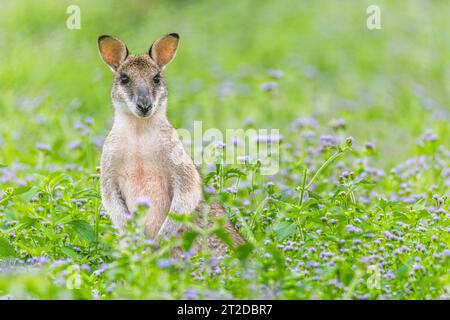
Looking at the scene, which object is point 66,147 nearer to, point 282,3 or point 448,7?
point 282,3

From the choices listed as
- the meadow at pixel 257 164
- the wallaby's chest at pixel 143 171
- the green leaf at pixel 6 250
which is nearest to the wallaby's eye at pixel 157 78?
the wallaby's chest at pixel 143 171

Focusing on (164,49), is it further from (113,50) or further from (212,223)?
(212,223)

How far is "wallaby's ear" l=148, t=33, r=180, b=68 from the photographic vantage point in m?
5.85

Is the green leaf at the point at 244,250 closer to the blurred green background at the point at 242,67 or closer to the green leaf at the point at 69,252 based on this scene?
the green leaf at the point at 69,252

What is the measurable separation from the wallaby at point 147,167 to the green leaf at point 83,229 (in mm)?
168

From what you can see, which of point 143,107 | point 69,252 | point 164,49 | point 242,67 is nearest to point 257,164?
point 143,107

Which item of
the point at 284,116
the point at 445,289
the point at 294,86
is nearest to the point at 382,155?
the point at 284,116

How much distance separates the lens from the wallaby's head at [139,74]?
5.60 metres

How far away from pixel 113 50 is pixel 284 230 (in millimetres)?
1586

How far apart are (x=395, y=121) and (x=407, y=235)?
540cm

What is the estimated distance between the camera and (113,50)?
232 inches

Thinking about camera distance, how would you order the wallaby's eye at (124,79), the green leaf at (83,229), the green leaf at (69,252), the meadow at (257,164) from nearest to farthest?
1. the meadow at (257,164)
2. the green leaf at (69,252)
3. the green leaf at (83,229)
4. the wallaby's eye at (124,79)

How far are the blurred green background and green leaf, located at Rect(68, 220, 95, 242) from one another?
6.93 ft

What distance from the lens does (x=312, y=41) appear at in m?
12.4
